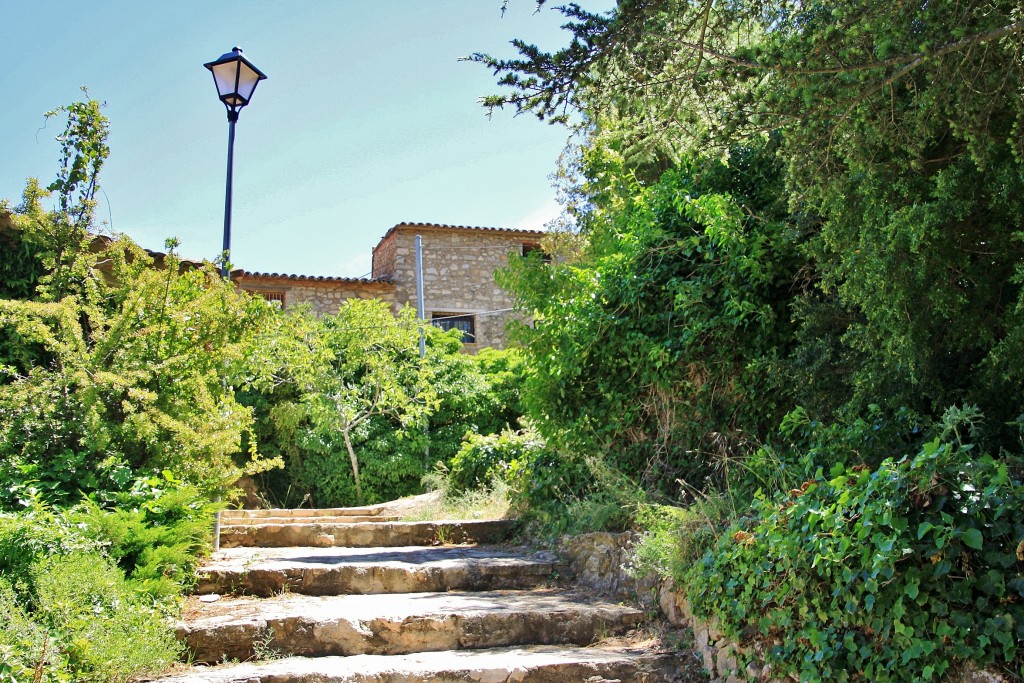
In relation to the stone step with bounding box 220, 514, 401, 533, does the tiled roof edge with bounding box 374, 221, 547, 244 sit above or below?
above

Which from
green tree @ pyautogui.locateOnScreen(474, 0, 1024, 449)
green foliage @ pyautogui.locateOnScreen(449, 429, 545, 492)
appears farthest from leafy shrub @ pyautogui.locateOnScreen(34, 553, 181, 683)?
green foliage @ pyautogui.locateOnScreen(449, 429, 545, 492)

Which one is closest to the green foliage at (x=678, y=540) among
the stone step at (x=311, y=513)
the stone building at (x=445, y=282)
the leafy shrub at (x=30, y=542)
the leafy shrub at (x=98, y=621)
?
the leafy shrub at (x=98, y=621)

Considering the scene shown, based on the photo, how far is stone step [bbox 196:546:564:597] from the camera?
215 inches

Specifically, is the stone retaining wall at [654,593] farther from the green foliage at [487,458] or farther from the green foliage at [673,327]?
the green foliage at [487,458]

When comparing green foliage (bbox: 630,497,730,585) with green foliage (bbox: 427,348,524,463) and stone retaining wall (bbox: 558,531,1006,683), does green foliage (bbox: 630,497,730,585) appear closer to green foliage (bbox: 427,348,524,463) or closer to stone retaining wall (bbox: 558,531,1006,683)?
stone retaining wall (bbox: 558,531,1006,683)

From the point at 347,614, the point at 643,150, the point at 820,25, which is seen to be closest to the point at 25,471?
the point at 347,614

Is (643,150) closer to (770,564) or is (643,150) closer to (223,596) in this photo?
(770,564)

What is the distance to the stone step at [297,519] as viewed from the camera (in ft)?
26.0

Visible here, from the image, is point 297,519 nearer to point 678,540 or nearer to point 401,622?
point 401,622

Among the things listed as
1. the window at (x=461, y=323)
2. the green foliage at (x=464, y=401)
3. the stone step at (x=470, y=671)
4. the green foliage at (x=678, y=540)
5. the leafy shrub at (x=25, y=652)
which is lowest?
the stone step at (x=470, y=671)

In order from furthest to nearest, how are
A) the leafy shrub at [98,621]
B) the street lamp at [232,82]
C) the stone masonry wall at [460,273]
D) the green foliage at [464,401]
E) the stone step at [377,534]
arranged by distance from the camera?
the stone masonry wall at [460,273] → the green foliage at [464,401] → the stone step at [377,534] → the street lamp at [232,82] → the leafy shrub at [98,621]

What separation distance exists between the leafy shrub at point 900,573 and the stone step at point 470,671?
0.79 metres

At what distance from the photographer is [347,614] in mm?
4660

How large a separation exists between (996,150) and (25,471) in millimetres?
5855
